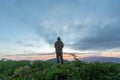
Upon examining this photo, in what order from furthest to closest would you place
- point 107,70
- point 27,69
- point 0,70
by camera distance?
point 0,70
point 27,69
point 107,70

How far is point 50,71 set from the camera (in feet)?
53.7

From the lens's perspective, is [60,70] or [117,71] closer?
[60,70]

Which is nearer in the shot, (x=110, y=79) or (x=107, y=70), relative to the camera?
(x=110, y=79)

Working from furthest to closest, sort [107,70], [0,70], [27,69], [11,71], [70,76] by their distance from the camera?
1. [0,70]
2. [11,71]
3. [27,69]
4. [107,70]
5. [70,76]

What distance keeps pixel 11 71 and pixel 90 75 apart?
7185 millimetres

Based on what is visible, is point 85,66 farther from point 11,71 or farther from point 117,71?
point 11,71

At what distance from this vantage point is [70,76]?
1546 cm

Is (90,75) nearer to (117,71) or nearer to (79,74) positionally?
(79,74)

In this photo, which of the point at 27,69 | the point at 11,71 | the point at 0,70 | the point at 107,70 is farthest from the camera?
the point at 0,70

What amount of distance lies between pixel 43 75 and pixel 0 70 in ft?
26.8

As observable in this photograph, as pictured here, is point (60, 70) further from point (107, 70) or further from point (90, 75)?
point (107, 70)

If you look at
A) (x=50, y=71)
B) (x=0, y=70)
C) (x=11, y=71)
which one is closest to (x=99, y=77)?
(x=50, y=71)

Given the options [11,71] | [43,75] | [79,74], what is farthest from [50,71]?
[11,71]

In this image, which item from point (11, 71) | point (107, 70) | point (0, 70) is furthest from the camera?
point (0, 70)
